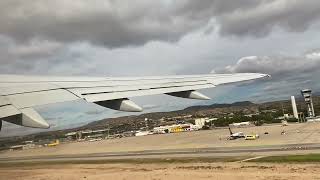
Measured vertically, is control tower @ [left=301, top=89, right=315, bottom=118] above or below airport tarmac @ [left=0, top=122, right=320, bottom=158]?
above

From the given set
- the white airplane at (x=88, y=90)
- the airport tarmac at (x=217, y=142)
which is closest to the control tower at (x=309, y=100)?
the airport tarmac at (x=217, y=142)

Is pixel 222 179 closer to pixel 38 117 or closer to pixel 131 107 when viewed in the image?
pixel 131 107

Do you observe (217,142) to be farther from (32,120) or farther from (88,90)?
(32,120)

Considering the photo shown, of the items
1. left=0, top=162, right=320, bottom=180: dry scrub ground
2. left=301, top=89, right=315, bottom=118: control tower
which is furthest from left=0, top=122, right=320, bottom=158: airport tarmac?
left=301, top=89, right=315, bottom=118: control tower

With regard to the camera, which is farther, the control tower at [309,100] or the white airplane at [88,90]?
the control tower at [309,100]

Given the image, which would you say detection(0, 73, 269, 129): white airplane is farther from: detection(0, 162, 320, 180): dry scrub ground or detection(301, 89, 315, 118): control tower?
detection(301, 89, 315, 118): control tower

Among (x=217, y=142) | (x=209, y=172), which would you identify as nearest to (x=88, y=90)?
(x=209, y=172)

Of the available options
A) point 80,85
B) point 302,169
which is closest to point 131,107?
point 80,85

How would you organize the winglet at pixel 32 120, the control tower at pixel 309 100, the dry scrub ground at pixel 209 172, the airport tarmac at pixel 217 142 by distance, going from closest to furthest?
the winglet at pixel 32 120, the dry scrub ground at pixel 209 172, the airport tarmac at pixel 217 142, the control tower at pixel 309 100

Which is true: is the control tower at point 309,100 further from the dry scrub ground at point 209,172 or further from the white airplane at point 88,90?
the white airplane at point 88,90
